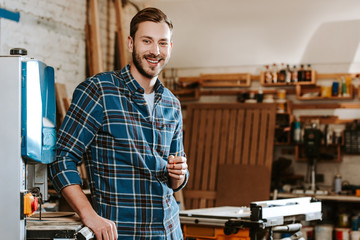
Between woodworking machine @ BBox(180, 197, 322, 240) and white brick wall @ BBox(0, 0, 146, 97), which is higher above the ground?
white brick wall @ BBox(0, 0, 146, 97)

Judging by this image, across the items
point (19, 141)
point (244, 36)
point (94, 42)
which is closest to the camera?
point (19, 141)

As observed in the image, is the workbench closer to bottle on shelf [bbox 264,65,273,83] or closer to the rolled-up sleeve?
the rolled-up sleeve

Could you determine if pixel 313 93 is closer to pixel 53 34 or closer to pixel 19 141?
pixel 53 34

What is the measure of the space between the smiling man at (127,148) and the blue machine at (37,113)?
5 centimetres

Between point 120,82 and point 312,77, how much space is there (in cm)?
530

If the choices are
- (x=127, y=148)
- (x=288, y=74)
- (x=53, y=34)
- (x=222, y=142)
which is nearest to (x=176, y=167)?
(x=127, y=148)

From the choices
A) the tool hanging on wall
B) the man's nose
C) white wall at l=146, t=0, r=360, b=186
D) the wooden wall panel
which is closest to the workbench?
the man's nose

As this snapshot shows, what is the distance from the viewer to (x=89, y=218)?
1.65 m

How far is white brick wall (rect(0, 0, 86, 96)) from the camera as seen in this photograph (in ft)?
16.1

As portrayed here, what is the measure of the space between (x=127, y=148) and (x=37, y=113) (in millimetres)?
344

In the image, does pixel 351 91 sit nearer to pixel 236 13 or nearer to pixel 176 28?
pixel 236 13

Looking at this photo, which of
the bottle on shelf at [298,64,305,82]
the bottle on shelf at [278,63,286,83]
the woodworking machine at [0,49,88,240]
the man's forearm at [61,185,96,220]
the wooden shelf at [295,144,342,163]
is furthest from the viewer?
the bottle on shelf at [278,63,286,83]

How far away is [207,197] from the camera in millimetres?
6730

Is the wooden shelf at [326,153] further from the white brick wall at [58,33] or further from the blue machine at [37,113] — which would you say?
the blue machine at [37,113]
